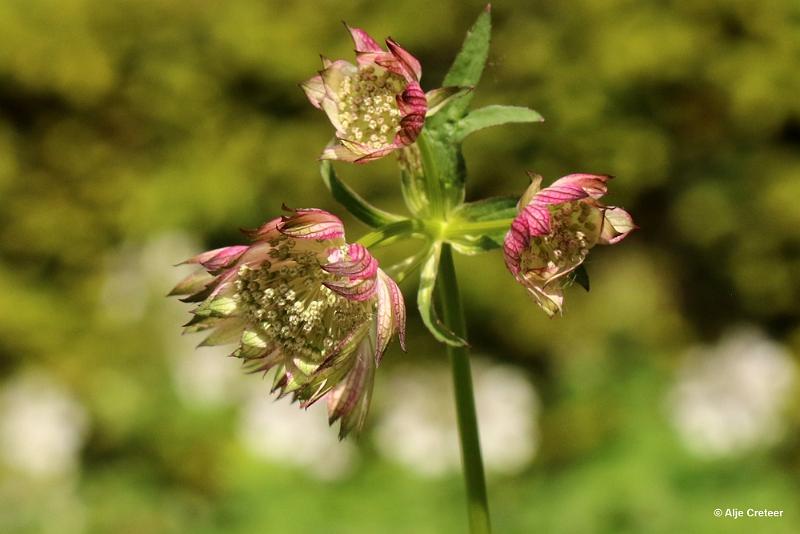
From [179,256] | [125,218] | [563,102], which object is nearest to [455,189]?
[563,102]

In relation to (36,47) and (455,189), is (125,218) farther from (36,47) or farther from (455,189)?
(455,189)

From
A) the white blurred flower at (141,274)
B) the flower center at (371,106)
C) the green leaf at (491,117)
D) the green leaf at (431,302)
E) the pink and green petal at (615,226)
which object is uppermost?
the white blurred flower at (141,274)

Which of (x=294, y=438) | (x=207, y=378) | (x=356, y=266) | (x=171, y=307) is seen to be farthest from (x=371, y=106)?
(x=171, y=307)

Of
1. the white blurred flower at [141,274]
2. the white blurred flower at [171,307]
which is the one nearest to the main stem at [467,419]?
the white blurred flower at [171,307]

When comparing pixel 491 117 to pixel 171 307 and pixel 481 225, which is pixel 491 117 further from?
pixel 171 307

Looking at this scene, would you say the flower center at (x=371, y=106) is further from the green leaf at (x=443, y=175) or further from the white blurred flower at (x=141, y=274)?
the white blurred flower at (x=141, y=274)
